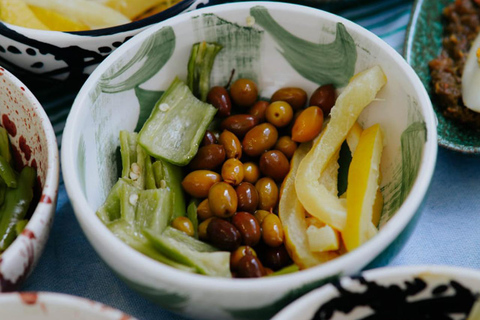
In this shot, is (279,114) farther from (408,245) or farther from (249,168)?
(408,245)

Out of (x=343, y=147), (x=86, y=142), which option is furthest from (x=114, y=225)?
(x=343, y=147)

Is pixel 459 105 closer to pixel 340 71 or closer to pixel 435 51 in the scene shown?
pixel 435 51

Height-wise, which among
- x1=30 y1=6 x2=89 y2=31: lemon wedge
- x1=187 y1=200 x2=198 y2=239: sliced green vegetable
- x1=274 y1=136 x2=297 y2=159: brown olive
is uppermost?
x1=30 y1=6 x2=89 y2=31: lemon wedge

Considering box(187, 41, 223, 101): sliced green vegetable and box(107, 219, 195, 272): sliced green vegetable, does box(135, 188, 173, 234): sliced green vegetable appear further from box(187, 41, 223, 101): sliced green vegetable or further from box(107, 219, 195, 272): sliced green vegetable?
box(187, 41, 223, 101): sliced green vegetable

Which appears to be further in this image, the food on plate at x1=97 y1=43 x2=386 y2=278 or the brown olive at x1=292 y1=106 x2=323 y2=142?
the brown olive at x1=292 y1=106 x2=323 y2=142

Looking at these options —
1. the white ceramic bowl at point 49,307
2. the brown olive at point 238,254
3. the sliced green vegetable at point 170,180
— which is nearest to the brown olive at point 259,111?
the sliced green vegetable at point 170,180

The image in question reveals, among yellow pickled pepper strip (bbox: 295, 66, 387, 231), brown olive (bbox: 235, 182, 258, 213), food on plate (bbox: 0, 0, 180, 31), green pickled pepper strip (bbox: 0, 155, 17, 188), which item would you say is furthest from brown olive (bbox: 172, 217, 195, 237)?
food on plate (bbox: 0, 0, 180, 31)
